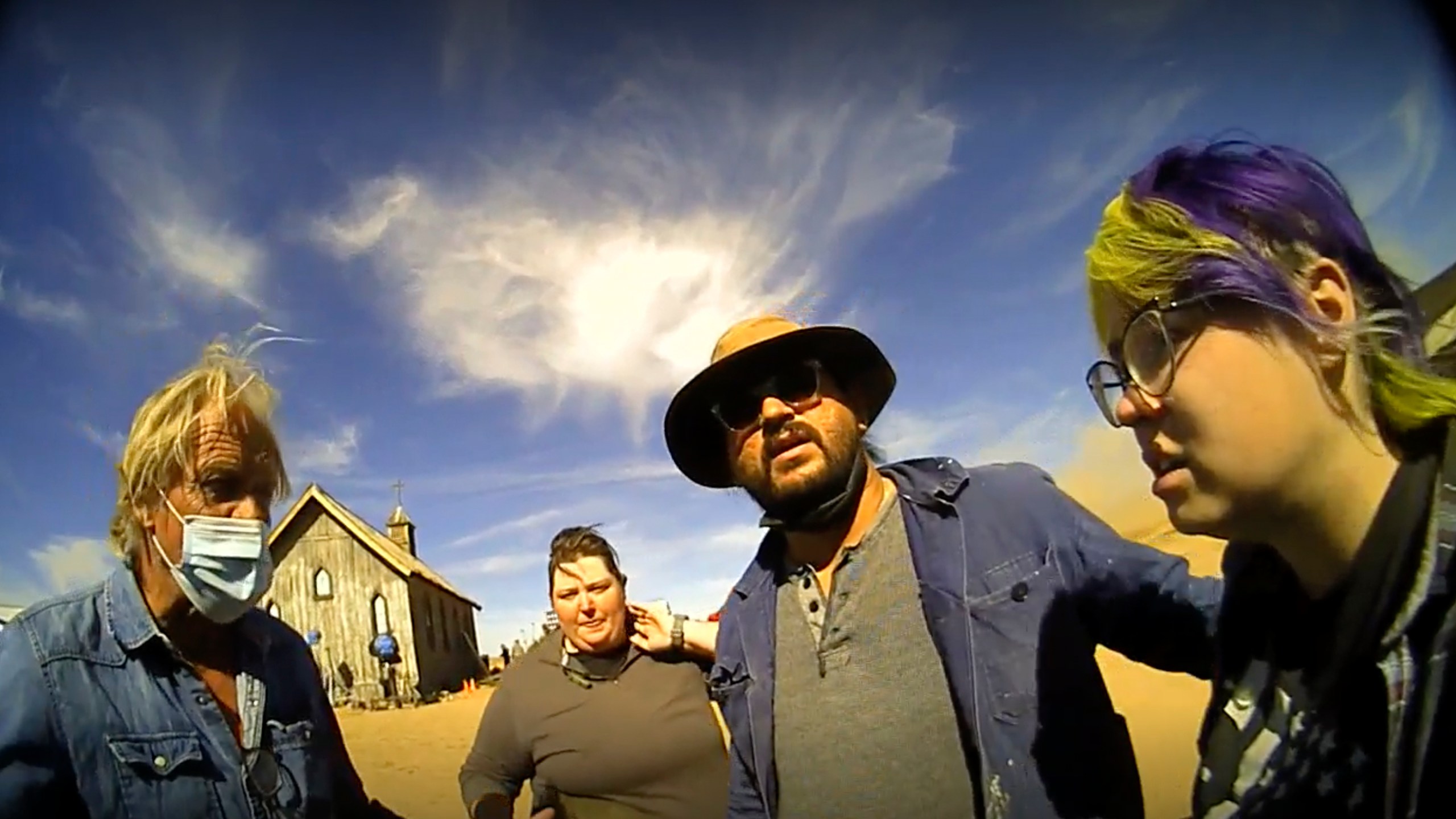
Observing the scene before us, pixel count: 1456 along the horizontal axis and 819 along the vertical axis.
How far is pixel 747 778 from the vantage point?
1.88 meters

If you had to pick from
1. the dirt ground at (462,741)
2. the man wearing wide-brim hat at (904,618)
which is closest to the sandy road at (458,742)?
the dirt ground at (462,741)

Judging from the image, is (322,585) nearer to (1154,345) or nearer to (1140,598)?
(1140,598)

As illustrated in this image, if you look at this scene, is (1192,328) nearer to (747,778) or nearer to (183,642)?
(747,778)

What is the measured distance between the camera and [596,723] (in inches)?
85.3

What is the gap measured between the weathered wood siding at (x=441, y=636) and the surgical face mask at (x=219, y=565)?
1397 mm

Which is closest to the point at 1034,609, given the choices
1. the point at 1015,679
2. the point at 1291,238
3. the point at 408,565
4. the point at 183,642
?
the point at 1015,679

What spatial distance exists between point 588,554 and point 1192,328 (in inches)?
64.0

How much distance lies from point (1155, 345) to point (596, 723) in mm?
1675

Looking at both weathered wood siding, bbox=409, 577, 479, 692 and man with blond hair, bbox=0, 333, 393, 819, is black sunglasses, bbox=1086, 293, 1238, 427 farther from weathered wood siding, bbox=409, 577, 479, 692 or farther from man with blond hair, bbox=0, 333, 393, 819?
weathered wood siding, bbox=409, 577, 479, 692

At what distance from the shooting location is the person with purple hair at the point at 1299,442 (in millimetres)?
956

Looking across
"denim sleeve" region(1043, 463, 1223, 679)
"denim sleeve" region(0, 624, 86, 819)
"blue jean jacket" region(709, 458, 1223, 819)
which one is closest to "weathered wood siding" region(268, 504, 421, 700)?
"denim sleeve" region(0, 624, 86, 819)

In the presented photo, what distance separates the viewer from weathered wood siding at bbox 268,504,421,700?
259 cm

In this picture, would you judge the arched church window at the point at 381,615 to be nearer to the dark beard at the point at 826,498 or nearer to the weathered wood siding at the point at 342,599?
the weathered wood siding at the point at 342,599

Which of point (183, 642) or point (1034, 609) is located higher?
point (183, 642)
